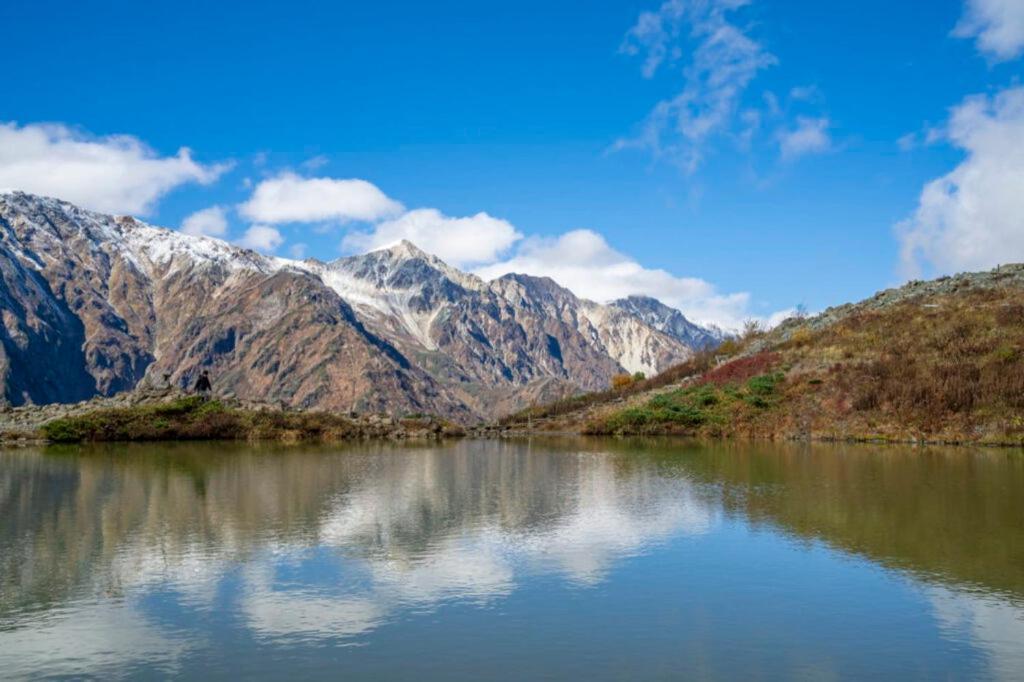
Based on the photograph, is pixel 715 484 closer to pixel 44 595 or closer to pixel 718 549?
pixel 718 549

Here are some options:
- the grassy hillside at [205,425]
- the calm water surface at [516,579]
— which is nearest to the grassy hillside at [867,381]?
the grassy hillside at [205,425]

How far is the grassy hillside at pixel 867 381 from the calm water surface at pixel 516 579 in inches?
1206

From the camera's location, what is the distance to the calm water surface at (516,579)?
1367 centimetres

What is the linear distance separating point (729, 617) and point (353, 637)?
6895 millimetres

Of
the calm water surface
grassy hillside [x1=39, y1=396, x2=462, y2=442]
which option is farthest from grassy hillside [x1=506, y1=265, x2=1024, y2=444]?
the calm water surface

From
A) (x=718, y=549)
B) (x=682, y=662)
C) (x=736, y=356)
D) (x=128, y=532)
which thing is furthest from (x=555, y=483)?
(x=736, y=356)

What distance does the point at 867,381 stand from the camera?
7231 centimetres

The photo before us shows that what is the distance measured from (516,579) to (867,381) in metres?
61.4

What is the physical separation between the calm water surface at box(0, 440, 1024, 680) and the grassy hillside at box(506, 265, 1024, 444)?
30640 mm

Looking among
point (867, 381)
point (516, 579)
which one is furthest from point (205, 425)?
point (516, 579)

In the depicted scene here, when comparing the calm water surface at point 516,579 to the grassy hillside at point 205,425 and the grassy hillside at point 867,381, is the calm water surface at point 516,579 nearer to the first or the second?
the grassy hillside at point 867,381

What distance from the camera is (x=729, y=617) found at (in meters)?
15.9

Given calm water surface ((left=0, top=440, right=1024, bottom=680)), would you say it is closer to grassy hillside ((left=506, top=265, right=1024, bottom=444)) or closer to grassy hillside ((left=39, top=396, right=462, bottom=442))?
grassy hillside ((left=506, top=265, right=1024, bottom=444))

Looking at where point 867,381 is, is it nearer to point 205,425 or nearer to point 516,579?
point 205,425
